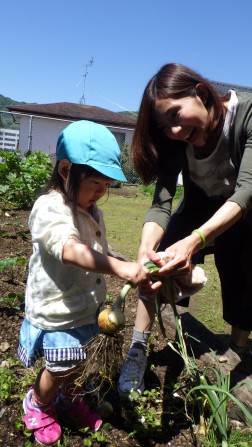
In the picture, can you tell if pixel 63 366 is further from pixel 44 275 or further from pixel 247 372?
pixel 247 372

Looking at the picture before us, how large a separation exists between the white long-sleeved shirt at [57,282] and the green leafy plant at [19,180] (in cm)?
498

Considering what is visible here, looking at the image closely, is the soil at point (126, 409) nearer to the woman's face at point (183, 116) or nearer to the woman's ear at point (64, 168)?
the woman's ear at point (64, 168)

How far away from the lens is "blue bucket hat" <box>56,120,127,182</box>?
1.69 m

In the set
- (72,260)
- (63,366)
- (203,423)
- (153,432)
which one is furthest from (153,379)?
(72,260)

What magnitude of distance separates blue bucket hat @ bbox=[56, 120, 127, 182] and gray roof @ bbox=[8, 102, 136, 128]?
20033 mm

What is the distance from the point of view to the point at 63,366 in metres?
1.75

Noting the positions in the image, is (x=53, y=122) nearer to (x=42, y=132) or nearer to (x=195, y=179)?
(x=42, y=132)

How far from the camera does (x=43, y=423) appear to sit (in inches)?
72.8

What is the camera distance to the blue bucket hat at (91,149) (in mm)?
1693

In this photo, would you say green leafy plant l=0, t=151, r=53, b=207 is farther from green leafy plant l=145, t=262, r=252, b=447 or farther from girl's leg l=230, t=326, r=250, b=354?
green leafy plant l=145, t=262, r=252, b=447

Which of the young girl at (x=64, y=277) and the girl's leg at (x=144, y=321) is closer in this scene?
the young girl at (x=64, y=277)

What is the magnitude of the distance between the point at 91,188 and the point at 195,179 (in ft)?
3.01

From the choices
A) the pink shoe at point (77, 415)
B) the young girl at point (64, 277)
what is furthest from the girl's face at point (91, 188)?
the pink shoe at point (77, 415)

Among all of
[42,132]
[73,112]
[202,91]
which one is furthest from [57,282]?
[73,112]
